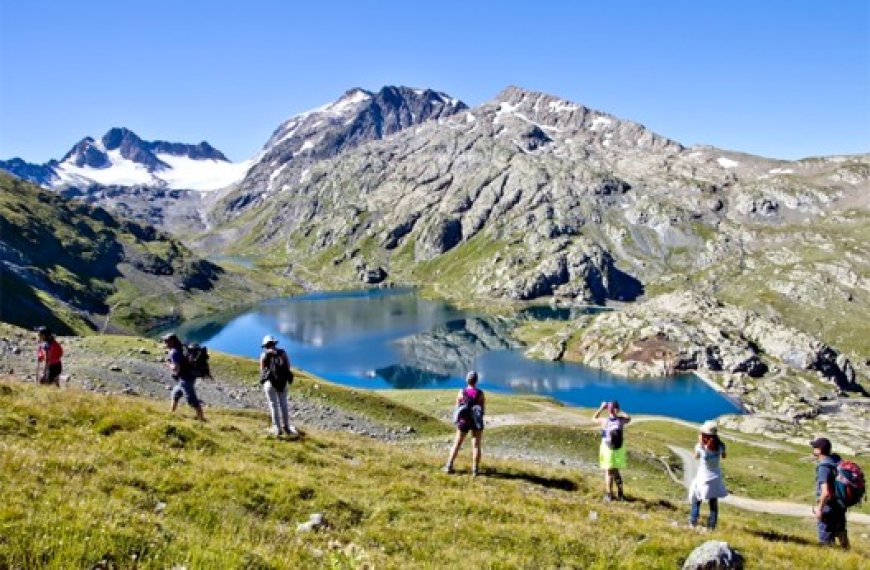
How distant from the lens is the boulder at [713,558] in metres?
15.7

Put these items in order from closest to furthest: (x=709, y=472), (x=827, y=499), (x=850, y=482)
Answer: (x=850, y=482) < (x=827, y=499) < (x=709, y=472)

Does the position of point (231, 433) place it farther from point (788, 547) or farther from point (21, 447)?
point (788, 547)

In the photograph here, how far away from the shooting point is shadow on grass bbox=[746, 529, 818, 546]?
21281 millimetres

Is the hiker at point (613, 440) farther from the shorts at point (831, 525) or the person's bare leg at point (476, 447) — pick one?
the shorts at point (831, 525)

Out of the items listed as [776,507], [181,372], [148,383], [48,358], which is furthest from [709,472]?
[148,383]

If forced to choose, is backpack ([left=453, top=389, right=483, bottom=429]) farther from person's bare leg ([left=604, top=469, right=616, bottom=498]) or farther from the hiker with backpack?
the hiker with backpack

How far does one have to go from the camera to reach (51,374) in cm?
3008

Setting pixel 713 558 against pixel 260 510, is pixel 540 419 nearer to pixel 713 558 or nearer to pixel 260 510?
pixel 713 558

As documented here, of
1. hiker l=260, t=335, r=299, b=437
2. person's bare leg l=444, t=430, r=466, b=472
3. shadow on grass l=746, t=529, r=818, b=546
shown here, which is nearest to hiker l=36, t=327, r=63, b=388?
hiker l=260, t=335, r=299, b=437

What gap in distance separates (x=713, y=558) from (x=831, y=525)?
24.2 ft

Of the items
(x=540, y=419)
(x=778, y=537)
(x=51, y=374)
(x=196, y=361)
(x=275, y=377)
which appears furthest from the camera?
(x=540, y=419)

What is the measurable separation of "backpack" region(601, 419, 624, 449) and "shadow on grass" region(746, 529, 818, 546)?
5448 mm

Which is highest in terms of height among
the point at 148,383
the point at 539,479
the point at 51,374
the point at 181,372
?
the point at 181,372

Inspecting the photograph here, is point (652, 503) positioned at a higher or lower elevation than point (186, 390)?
lower
